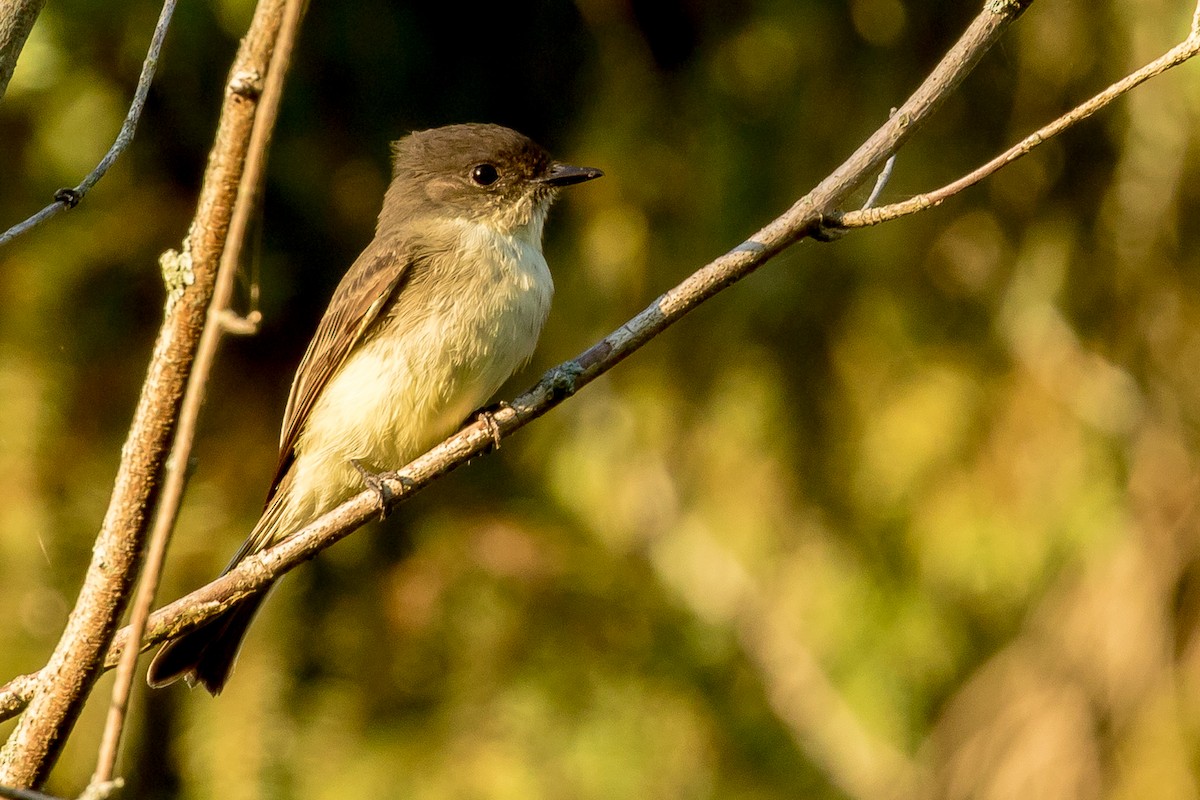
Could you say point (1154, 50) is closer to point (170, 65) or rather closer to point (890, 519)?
point (890, 519)

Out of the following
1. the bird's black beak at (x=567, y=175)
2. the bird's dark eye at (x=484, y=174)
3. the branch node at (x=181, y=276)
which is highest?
the bird's dark eye at (x=484, y=174)

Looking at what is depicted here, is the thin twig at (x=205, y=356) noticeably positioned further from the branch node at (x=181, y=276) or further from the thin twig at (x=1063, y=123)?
the thin twig at (x=1063, y=123)

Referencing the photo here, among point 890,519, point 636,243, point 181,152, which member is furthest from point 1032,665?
point 181,152

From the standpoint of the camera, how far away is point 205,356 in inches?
56.7

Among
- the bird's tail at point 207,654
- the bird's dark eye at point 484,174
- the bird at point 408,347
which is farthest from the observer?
the bird's dark eye at point 484,174

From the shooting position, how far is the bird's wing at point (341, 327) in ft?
10.9

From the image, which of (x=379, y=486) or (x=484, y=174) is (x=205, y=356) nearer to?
(x=379, y=486)

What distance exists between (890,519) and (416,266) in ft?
4.92

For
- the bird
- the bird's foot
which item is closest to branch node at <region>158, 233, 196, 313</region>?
the bird's foot

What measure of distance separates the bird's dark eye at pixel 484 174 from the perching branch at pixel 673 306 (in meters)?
1.24

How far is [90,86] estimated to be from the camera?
11.0ft

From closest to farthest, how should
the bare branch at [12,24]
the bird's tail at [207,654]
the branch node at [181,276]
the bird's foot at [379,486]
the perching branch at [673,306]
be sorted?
the branch node at [181,276] → the bare branch at [12,24] → the perching branch at [673,306] → the bird's foot at [379,486] → the bird's tail at [207,654]

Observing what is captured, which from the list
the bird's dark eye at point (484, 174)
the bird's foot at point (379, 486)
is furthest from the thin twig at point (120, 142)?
the bird's dark eye at point (484, 174)

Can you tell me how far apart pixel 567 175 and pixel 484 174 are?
1.00ft
